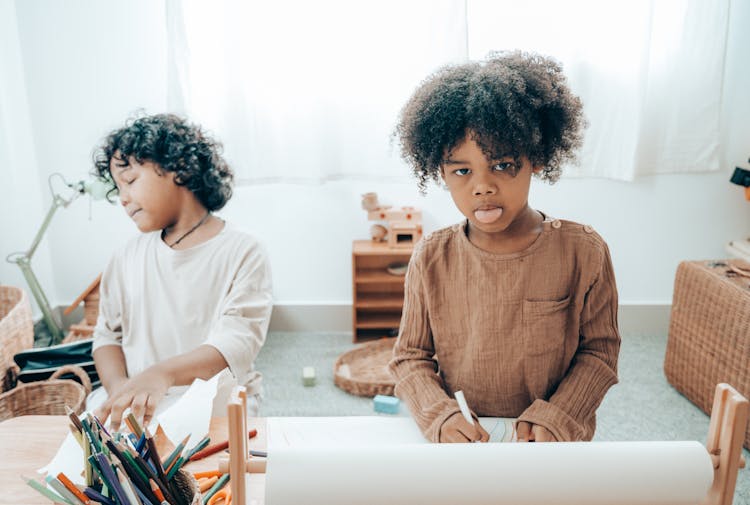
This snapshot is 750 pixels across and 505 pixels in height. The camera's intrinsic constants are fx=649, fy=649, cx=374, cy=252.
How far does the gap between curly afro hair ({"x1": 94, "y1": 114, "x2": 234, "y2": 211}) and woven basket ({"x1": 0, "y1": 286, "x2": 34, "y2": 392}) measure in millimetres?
544

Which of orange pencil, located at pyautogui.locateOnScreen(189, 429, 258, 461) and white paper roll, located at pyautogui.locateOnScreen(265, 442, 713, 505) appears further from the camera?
orange pencil, located at pyautogui.locateOnScreen(189, 429, 258, 461)

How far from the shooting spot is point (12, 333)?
1680 mm

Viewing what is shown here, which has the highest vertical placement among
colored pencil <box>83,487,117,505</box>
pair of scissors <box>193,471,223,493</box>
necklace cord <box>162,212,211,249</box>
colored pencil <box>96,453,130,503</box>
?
necklace cord <box>162,212,211,249</box>

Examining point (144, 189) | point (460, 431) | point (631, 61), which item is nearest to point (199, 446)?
point (460, 431)

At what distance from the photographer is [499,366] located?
1.00 metres

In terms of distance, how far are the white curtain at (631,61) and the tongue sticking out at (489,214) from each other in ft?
5.11

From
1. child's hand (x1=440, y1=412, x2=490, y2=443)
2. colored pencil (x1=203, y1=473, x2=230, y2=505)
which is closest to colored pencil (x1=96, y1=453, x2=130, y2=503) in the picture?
colored pencil (x1=203, y1=473, x2=230, y2=505)

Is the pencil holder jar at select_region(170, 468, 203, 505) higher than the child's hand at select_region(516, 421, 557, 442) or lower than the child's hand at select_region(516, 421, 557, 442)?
higher

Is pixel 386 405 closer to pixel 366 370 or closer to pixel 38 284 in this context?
pixel 366 370

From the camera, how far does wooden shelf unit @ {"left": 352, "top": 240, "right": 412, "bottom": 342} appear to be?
8.31ft

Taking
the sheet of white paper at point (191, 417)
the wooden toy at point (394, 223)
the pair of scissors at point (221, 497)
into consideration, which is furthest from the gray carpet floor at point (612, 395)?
the pair of scissors at point (221, 497)

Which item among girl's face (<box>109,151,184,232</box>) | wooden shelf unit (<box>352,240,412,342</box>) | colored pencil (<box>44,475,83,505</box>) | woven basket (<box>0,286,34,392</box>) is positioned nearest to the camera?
colored pencil (<box>44,475,83,505</box>)

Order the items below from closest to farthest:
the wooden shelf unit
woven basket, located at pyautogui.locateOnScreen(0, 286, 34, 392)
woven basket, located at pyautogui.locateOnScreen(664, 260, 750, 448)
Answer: woven basket, located at pyautogui.locateOnScreen(0, 286, 34, 392) < woven basket, located at pyautogui.locateOnScreen(664, 260, 750, 448) < the wooden shelf unit

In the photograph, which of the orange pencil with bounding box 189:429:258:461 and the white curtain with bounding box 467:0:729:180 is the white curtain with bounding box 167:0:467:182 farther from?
the orange pencil with bounding box 189:429:258:461
